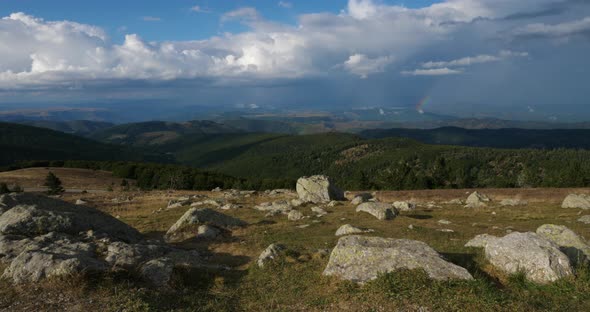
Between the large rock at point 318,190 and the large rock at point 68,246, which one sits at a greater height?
the large rock at point 68,246

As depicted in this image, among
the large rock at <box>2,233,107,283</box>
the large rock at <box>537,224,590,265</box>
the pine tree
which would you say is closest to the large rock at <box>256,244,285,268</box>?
the large rock at <box>2,233,107,283</box>

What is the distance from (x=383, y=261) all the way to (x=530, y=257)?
711 cm

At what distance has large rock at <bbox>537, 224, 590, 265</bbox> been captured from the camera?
17970 millimetres

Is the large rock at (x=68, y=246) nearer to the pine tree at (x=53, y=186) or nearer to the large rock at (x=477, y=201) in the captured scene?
the large rock at (x=477, y=201)

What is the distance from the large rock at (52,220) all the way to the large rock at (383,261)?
17.8 m

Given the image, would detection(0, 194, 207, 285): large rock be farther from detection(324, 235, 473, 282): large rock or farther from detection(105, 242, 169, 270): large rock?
detection(324, 235, 473, 282): large rock

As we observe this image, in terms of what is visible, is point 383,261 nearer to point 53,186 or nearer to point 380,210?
point 380,210

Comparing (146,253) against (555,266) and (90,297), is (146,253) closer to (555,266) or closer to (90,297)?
(90,297)

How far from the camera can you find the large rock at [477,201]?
2131 inches

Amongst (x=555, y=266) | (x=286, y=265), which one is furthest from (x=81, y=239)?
(x=555, y=266)

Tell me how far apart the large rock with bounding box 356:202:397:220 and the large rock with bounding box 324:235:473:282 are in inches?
846

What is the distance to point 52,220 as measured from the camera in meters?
24.0

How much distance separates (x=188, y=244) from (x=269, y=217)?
13.1 meters

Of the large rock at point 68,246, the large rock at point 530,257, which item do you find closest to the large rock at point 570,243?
the large rock at point 530,257
